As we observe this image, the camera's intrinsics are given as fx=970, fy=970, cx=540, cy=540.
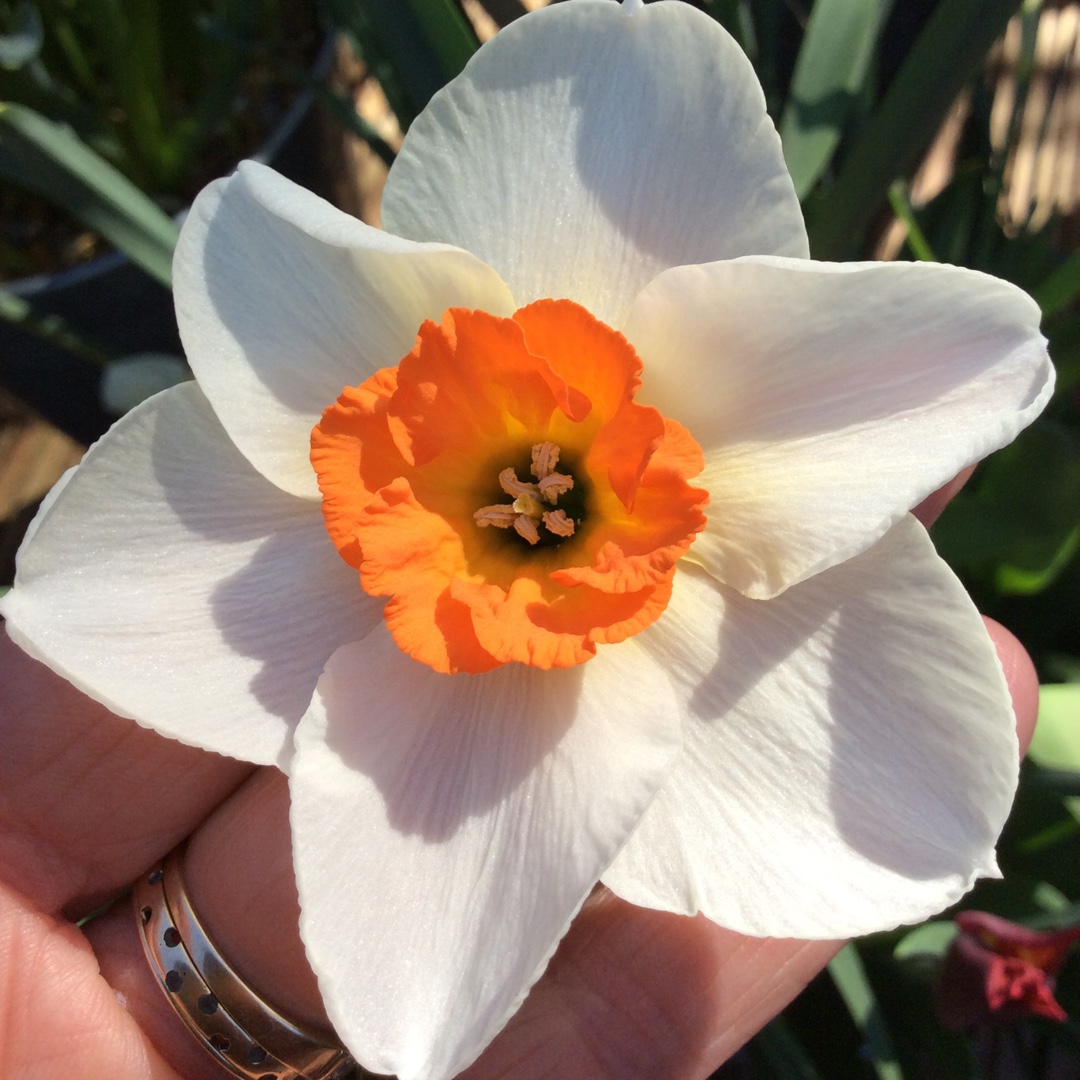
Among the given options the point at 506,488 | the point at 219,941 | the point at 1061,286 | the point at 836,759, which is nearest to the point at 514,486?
the point at 506,488

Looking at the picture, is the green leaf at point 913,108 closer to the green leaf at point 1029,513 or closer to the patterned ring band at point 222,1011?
the green leaf at point 1029,513

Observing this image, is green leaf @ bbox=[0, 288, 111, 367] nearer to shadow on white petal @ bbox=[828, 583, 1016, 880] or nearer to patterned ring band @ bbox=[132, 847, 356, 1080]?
patterned ring band @ bbox=[132, 847, 356, 1080]

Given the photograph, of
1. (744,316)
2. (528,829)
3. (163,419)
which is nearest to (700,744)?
(528,829)

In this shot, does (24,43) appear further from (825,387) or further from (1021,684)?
(1021,684)

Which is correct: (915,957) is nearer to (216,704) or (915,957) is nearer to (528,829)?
(528,829)

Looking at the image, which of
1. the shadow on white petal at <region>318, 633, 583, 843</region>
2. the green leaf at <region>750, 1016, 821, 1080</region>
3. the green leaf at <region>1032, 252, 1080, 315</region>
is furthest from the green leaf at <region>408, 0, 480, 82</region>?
the green leaf at <region>750, 1016, 821, 1080</region>
